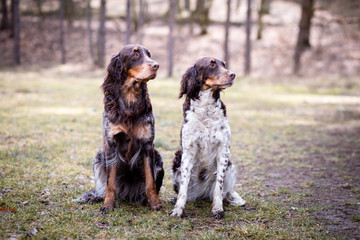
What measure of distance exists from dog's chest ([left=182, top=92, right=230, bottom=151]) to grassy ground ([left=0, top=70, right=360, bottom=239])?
976 millimetres

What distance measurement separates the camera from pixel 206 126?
423 cm

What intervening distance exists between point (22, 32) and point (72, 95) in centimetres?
1933

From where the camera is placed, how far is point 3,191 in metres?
4.65

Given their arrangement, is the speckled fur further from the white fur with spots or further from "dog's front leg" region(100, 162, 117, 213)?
"dog's front leg" region(100, 162, 117, 213)

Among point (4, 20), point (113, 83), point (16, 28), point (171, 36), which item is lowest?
point (113, 83)

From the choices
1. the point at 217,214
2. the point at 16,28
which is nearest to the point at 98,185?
the point at 217,214

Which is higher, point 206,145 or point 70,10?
point 70,10

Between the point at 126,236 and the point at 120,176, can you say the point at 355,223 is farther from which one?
the point at 120,176

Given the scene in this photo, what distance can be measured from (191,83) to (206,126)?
2.07ft

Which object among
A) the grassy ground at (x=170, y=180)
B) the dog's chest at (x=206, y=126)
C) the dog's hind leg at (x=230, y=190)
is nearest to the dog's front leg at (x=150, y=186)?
the grassy ground at (x=170, y=180)

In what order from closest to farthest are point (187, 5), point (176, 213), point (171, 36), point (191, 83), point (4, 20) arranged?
point (176, 213) → point (191, 83) → point (171, 36) → point (4, 20) → point (187, 5)

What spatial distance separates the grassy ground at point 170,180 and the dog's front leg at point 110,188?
126 mm

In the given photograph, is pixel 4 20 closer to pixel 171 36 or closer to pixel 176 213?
pixel 171 36

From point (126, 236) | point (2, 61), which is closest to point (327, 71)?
point (126, 236)
